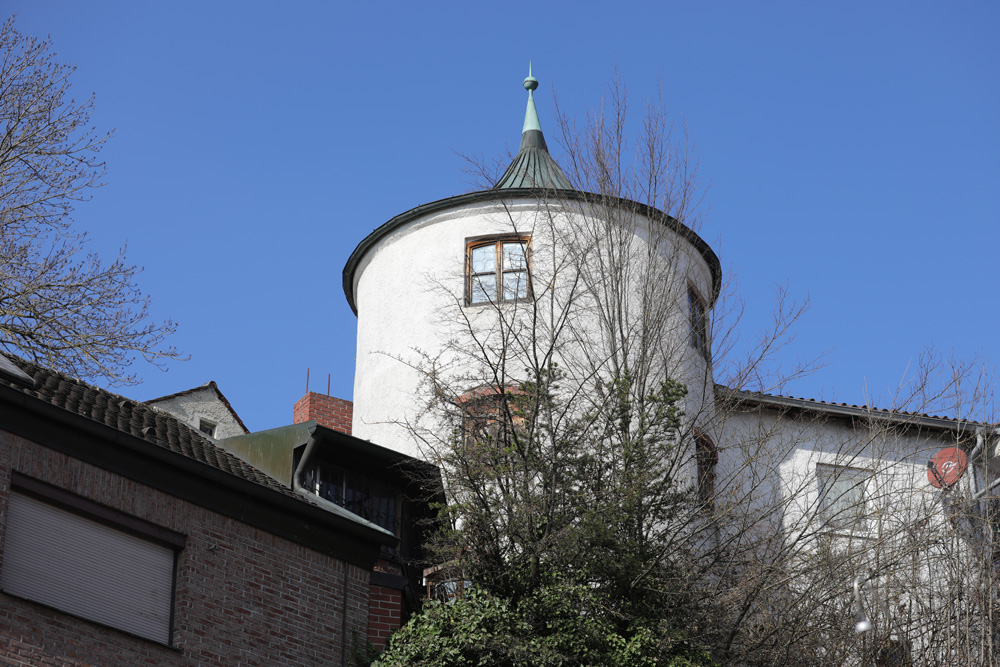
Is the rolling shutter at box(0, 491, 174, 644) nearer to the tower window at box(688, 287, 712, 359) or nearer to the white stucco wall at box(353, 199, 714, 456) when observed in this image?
the white stucco wall at box(353, 199, 714, 456)

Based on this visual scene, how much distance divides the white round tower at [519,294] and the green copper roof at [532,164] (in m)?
0.05

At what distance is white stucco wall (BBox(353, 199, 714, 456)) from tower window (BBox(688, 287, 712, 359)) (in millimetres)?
195

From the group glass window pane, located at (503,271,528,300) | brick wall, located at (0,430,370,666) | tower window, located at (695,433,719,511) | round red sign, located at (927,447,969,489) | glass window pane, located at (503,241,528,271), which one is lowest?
brick wall, located at (0,430,370,666)

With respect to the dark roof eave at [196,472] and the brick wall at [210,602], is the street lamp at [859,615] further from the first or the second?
the brick wall at [210,602]

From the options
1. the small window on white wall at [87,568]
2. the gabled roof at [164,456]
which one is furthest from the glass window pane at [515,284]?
the small window on white wall at [87,568]

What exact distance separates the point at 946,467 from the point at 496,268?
9123 mm

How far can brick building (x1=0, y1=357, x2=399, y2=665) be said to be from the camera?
13.4 metres

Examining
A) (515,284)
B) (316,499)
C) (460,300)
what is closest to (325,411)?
(460,300)

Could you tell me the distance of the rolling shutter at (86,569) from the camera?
13.4m

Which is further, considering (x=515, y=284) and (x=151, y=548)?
(x=515, y=284)

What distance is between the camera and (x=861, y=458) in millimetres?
24781

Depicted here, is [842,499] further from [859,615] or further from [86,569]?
[86,569]

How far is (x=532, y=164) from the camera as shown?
2527cm

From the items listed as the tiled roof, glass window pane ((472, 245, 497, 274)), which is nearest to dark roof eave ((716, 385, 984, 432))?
the tiled roof
